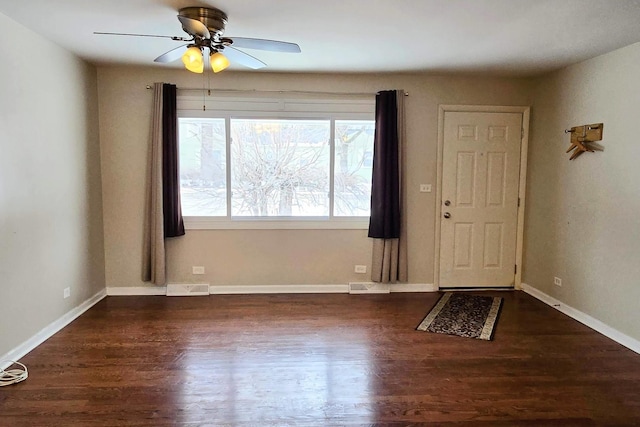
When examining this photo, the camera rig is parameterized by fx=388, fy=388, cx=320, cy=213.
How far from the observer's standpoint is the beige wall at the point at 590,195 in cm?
315

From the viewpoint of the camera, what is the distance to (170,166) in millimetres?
4070

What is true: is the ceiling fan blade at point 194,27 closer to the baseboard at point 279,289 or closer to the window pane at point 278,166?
the window pane at point 278,166

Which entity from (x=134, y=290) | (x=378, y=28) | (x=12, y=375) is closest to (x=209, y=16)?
(x=378, y=28)

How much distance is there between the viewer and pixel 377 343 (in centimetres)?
315

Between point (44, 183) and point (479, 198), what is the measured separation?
4307 mm

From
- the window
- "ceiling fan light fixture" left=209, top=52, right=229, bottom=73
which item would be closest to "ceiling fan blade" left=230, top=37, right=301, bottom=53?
"ceiling fan light fixture" left=209, top=52, right=229, bottom=73

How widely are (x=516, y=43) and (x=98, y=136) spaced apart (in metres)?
4.08

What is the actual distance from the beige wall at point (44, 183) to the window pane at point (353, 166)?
2.57 meters

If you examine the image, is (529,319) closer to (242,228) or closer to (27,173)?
(242,228)

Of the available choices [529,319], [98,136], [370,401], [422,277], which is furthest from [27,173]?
[529,319]

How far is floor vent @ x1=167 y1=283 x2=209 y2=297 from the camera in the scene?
4301mm

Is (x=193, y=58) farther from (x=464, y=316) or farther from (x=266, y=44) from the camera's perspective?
(x=464, y=316)

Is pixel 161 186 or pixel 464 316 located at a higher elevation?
pixel 161 186

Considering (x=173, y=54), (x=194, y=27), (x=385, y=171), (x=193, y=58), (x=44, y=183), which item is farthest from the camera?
(x=385, y=171)
